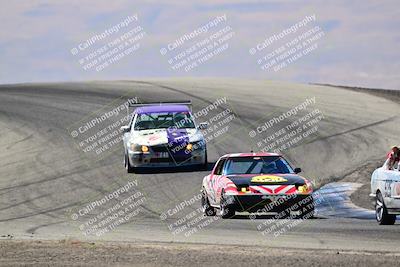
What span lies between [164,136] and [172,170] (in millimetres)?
1622

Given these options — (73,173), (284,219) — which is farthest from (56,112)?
(284,219)

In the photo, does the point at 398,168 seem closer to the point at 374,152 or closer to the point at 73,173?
the point at 73,173

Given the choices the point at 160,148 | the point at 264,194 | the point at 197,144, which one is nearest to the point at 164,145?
the point at 160,148

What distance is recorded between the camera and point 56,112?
35750mm

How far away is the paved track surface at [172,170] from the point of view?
52.9ft

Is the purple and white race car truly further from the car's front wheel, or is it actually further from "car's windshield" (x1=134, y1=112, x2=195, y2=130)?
the car's front wheel

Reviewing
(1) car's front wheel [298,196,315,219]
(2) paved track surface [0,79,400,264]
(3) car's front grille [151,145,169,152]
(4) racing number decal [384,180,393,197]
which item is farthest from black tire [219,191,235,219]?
(3) car's front grille [151,145,169,152]

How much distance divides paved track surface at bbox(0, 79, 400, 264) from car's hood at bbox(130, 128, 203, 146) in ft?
3.02

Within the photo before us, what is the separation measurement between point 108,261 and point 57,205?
32.1 feet

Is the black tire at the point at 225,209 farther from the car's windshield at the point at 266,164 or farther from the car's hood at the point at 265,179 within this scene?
the car's windshield at the point at 266,164

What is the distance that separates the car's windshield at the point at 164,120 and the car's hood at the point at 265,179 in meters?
7.24

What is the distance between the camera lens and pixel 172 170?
86.2ft

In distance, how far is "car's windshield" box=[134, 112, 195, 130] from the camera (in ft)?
84.8

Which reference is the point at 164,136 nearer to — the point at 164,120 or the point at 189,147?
the point at 189,147
